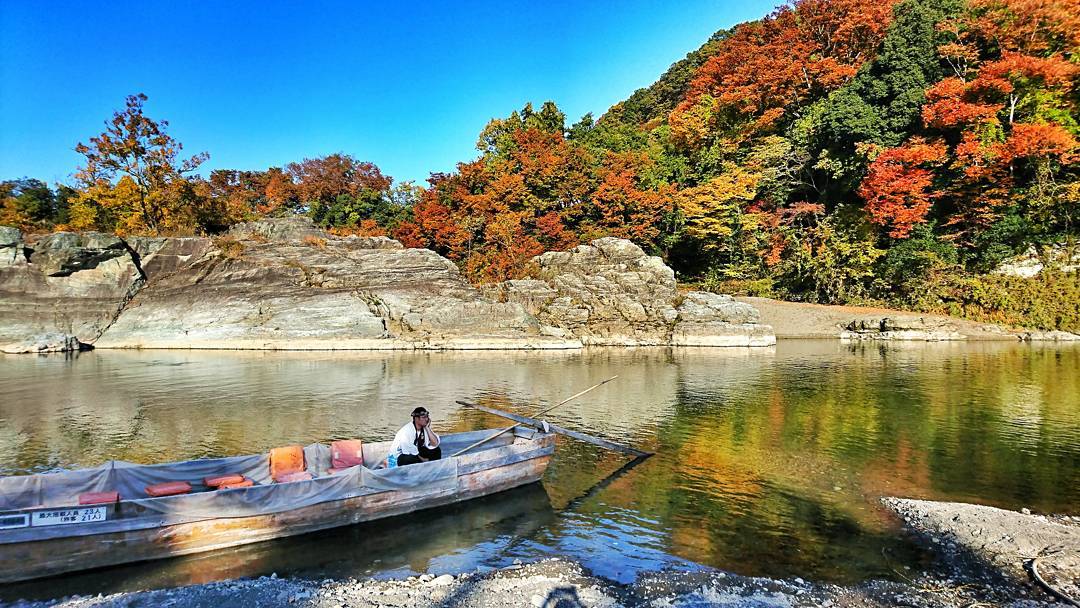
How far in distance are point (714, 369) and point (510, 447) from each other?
1941cm

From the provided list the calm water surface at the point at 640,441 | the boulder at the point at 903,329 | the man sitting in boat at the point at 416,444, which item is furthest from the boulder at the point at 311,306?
the man sitting in boat at the point at 416,444

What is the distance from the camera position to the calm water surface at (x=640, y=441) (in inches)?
342

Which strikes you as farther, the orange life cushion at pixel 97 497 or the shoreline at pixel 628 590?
the orange life cushion at pixel 97 497

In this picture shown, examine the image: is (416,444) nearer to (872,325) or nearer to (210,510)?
(210,510)

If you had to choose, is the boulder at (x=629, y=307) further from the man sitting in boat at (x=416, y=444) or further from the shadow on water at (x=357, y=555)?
the shadow on water at (x=357, y=555)

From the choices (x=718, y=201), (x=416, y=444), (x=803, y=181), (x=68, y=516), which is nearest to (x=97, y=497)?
(x=68, y=516)

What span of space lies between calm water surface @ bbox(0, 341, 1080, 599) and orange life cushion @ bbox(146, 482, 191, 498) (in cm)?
129

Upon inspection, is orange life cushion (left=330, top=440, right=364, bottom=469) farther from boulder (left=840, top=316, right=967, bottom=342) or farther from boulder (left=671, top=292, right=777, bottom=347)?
boulder (left=840, top=316, right=967, bottom=342)

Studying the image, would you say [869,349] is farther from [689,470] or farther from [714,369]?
[689,470]

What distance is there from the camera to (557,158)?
167 feet

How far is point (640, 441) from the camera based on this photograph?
1524 centimetres

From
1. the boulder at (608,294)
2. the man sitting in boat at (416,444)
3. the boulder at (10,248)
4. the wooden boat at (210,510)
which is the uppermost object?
the boulder at (10,248)

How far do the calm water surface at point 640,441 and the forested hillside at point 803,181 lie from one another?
1456 centimetres

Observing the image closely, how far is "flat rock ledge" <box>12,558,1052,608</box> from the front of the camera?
6.84m
